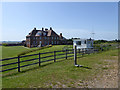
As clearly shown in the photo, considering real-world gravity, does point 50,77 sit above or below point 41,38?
below

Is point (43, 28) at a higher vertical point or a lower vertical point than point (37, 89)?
higher

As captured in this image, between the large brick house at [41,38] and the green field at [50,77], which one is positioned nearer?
the green field at [50,77]

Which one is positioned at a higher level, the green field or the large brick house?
the large brick house

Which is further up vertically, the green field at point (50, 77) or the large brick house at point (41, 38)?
the large brick house at point (41, 38)

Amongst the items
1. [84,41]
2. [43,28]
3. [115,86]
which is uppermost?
[43,28]

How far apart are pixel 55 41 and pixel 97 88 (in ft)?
166

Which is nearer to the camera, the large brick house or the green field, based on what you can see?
the green field

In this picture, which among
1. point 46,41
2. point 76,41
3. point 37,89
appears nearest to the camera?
point 37,89

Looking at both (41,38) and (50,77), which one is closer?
(50,77)

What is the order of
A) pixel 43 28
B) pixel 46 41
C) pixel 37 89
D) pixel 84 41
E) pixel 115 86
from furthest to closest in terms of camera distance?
1. pixel 43 28
2. pixel 46 41
3. pixel 84 41
4. pixel 115 86
5. pixel 37 89

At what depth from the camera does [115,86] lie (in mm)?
4961

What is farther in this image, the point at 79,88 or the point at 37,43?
the point at 37,43

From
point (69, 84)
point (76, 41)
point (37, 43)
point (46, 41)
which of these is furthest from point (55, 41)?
point (69, 84)

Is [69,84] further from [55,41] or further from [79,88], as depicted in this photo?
[55,41]
